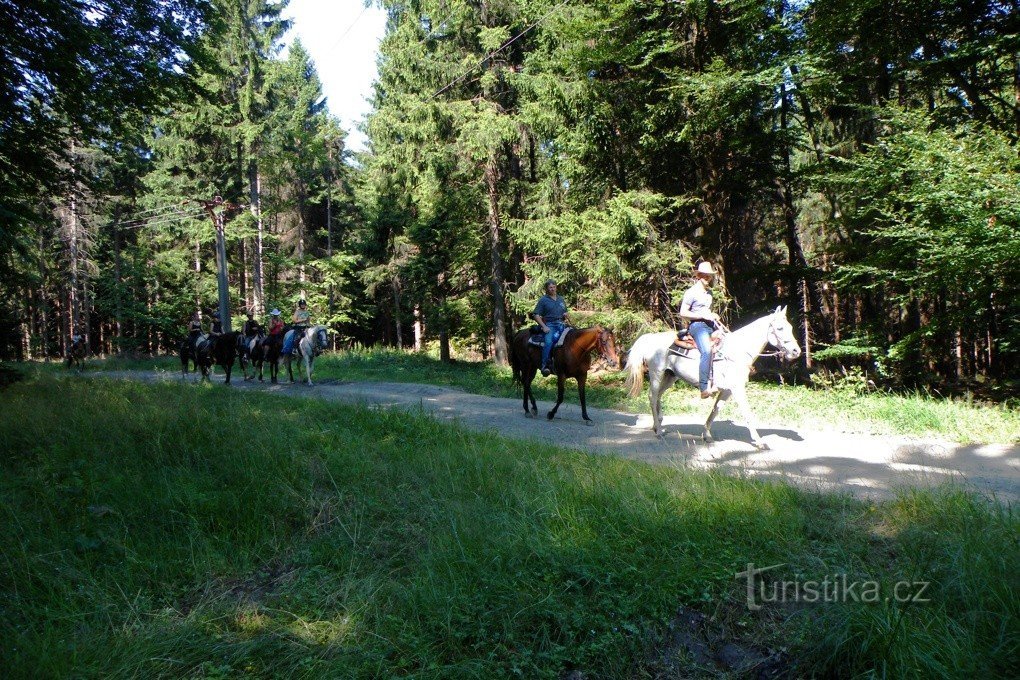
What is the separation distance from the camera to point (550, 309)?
41.8ft

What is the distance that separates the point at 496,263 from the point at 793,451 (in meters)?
17.0

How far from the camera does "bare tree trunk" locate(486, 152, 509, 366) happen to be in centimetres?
2377

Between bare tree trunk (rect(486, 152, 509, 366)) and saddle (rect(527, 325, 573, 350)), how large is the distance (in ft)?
35.2

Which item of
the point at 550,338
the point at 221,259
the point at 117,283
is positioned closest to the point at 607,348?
the point at 550,338

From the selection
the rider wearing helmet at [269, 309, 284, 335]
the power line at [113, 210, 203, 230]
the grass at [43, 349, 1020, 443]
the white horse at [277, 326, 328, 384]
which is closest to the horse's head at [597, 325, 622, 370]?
the grass at [43, 349, 1020, 443]

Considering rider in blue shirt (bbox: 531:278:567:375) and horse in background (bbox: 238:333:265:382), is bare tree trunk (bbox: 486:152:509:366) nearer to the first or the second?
horse in background (bbox: 238:333:265:382)

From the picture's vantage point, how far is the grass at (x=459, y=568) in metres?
3.76

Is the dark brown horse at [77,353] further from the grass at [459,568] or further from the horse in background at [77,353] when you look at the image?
the grass at [459,568]

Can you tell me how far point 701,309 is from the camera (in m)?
9.72

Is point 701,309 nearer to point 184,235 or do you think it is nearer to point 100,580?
point 100,580

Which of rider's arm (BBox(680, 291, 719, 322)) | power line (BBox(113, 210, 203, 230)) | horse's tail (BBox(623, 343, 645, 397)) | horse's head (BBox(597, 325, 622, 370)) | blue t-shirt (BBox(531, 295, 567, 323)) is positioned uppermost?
power line (BBox(113, 210, 203, 230))

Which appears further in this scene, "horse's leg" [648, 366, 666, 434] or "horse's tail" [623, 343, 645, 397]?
"horse's tail" [623, 343, 645, 397]

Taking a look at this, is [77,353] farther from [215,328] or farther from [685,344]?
[685,344]

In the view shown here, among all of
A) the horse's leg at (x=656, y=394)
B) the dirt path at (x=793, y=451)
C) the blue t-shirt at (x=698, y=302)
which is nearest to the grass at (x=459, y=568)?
the dirt path at (x=793, y=451)
